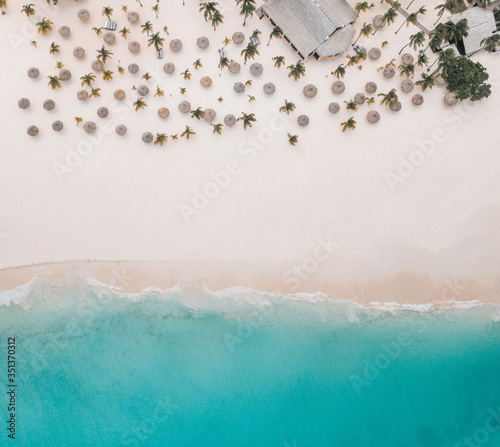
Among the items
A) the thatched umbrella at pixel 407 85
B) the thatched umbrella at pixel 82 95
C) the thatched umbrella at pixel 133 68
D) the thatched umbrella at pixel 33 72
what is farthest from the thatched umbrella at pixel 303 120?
the thatched umbrella at pixel 33 72

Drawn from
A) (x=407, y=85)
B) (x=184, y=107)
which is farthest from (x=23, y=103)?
(x=407, y=85)

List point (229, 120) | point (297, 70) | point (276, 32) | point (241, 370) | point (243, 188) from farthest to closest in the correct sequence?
point (243, 188) < point (241, 370) < point (229, 120) < point (276, 32) < point (297, 70)

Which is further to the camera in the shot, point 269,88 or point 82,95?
point 269,88

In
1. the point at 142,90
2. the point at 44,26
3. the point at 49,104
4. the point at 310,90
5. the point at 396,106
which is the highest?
the point at 44,26

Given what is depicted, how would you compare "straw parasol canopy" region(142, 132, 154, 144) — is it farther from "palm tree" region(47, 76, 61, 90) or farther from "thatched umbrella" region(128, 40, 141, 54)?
"palm tree" region(47, 76, 61, 90)

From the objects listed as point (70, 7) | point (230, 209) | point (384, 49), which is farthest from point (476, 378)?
point (70, 7)

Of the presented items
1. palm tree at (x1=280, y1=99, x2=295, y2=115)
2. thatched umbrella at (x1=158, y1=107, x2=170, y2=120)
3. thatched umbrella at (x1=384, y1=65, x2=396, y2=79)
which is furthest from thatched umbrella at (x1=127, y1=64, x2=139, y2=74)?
thatched umbrella at (x1=384, y1=65, x2=396, y2=79)

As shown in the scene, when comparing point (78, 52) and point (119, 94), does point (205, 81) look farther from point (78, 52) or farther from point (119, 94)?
point (78, 52)
